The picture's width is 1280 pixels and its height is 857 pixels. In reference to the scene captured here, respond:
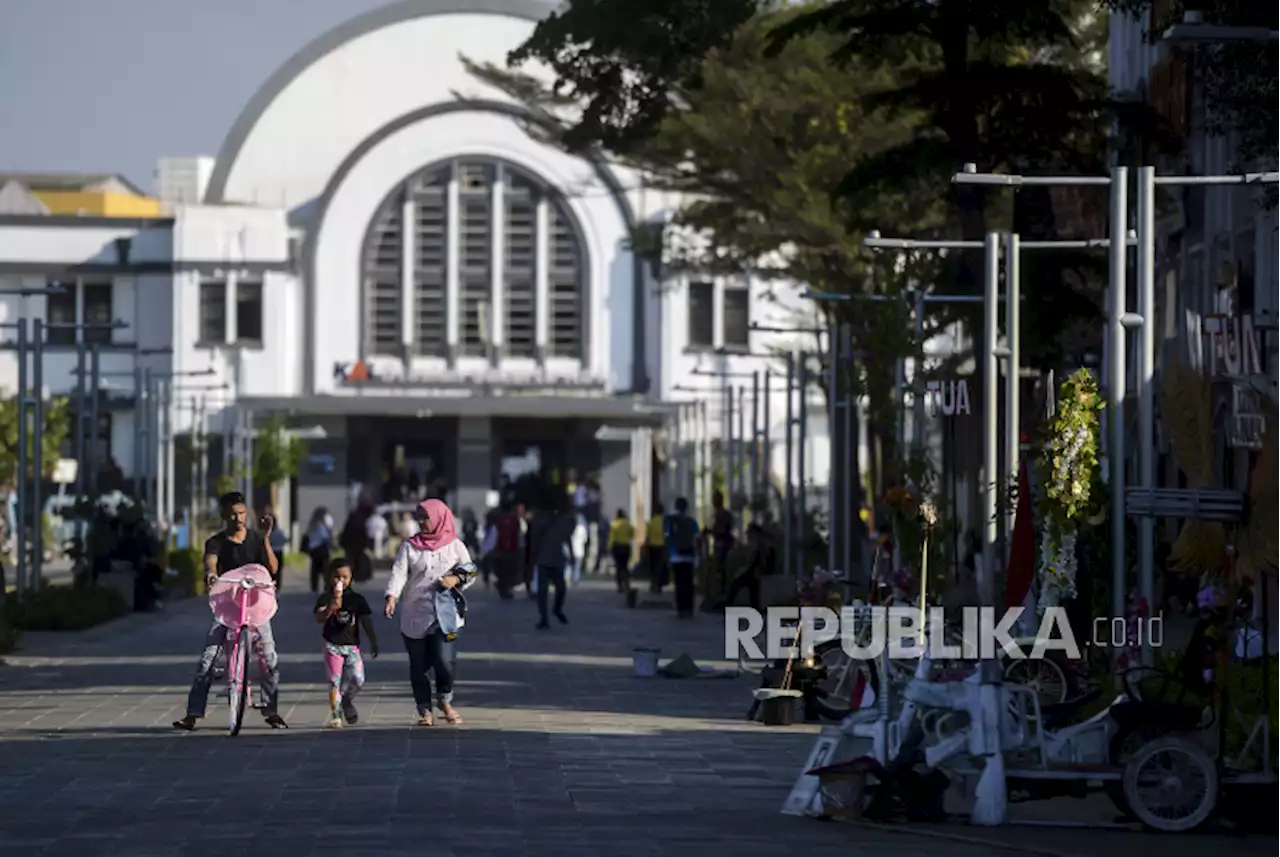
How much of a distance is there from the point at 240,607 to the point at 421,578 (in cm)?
145

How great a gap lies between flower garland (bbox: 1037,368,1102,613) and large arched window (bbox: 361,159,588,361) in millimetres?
63360

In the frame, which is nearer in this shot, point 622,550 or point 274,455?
point 622,550

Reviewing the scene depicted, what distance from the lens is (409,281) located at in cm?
8612

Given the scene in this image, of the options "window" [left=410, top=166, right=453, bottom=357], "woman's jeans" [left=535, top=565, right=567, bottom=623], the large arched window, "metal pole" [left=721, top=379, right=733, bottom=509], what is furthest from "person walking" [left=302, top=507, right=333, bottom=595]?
"window" [left=410, top=166, right=453, bottom=357]

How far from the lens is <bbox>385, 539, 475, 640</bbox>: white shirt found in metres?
21.6

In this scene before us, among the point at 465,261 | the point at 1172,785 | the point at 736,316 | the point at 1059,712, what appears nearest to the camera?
the point at 1172,785

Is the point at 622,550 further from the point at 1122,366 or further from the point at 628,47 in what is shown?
the point at 1122,366

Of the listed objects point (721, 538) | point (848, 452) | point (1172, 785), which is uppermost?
point (848, 452)

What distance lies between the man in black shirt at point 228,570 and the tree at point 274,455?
2162 inches

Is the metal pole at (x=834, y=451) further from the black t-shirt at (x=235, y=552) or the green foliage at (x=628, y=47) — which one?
the black t-shirt at (x=235, y=552)

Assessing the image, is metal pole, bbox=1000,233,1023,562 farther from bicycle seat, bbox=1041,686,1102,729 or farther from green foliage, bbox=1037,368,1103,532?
bicycle seat, bbox=1041,686,1102,729

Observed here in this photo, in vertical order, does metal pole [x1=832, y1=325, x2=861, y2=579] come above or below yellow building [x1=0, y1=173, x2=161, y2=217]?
below

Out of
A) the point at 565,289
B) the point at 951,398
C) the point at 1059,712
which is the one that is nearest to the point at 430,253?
the point at 565,289

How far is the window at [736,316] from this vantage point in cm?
8662
